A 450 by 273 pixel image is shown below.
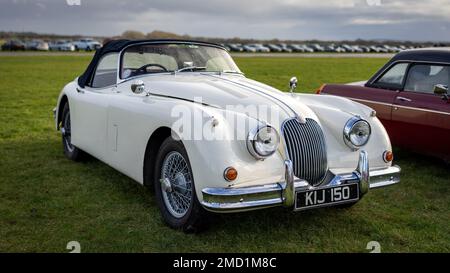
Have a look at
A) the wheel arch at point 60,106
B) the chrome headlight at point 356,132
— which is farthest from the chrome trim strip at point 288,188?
the wheel arch at point 60,106

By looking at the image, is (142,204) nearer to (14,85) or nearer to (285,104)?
(285,104)

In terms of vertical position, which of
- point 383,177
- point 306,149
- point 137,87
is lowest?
point 383,177

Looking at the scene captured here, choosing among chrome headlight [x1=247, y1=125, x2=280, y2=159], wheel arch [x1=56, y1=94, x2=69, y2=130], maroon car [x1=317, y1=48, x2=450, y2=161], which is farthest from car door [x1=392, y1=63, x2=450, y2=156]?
wheel arch [x1=56, y1=94, x2=69, y2=130]

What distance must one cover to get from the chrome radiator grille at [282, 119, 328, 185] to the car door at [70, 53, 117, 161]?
2.18 meters

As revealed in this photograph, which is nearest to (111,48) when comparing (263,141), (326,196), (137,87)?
(137,87)

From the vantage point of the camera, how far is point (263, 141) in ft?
11.8

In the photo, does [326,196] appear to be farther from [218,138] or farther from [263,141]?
[218,138]

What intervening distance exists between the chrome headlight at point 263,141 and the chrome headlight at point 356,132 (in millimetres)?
850

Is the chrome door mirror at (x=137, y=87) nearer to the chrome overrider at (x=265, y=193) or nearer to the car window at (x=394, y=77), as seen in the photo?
the chrome overrider at (x=265, y=193)

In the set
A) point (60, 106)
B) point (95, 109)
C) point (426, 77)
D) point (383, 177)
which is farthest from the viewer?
point (60, 106)

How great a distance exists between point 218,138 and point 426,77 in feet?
12.7

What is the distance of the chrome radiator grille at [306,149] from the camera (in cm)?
378

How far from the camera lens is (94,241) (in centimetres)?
376

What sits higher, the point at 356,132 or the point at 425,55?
the point at 425,55
